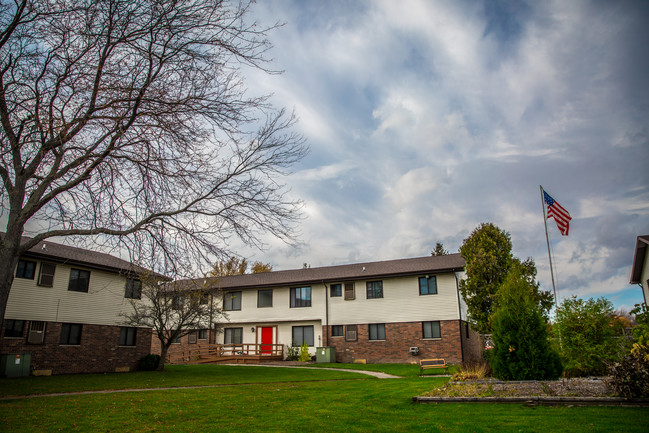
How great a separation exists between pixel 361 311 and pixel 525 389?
2184 cm

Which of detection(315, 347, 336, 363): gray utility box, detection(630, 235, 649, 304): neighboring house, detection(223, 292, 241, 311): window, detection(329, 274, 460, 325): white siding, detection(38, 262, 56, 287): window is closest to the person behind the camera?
detection(38, 262, 56, 287): window

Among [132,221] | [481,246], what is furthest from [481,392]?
[481,246]

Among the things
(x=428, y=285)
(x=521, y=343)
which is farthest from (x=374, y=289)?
(x=521, y=343)

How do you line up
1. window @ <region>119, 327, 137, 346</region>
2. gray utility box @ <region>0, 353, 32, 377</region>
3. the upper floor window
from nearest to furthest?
gray utility box @ <region>0, 353, 32, 377</region> < window @ <region>119, 327, 137, 346</region> < the upper floor window

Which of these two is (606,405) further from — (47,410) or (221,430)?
(47,410)

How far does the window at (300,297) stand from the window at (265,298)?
6.35 ft

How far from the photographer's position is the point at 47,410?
10188 millimetres

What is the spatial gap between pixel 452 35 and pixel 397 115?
292 cm

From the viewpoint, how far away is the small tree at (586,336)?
14.0 metres

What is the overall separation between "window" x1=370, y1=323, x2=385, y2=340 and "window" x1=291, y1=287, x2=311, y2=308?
17.4 feet

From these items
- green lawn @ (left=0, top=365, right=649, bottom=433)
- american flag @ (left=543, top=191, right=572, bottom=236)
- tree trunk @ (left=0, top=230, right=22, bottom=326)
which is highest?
american flag @ (left=543, top=191, right=572, bottom=236)

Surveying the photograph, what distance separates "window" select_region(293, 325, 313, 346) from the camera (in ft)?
112

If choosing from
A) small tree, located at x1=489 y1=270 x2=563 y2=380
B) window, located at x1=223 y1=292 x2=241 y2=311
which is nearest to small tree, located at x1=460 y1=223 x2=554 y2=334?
small tree, located at x1=489 y1=270 x2=563 y2=380

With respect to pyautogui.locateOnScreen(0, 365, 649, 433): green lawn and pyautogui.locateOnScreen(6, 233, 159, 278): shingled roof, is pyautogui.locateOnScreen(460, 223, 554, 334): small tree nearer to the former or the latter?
pyautogui.locateOnScreen(0, 365, 649, 433): green lawn
